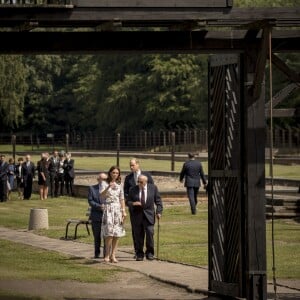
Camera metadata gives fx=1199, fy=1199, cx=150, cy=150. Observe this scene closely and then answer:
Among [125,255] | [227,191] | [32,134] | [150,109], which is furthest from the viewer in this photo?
[32,134]

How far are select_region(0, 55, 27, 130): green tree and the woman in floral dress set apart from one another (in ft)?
152

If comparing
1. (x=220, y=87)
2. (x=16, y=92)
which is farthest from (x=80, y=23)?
(x=16, y=92)

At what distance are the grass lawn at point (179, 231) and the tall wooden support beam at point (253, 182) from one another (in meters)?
4.49

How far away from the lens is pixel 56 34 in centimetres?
1617

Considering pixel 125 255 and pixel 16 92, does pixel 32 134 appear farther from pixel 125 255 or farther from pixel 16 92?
pixel 125 255

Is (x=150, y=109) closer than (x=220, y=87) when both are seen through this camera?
No

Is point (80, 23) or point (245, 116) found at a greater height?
point (80, 23)

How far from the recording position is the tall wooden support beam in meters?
16.7

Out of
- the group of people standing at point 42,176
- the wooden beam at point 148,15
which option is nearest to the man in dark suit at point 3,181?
the group of people standing at point 42,176

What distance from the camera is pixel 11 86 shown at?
75875 mm

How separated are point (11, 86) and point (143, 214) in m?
52.1

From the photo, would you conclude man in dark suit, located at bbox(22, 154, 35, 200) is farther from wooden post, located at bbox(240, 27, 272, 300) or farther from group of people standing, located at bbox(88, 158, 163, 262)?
wooden post, located at bbox(240, 27, 272, 300)

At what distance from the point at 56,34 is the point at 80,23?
4.08ft

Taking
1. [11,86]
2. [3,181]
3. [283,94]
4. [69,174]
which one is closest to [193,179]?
[69,174]
